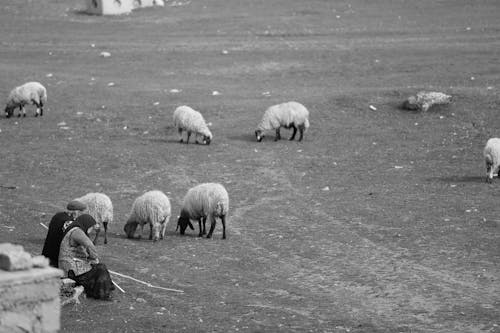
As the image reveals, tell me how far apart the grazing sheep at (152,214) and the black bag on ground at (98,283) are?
3375 millimetres

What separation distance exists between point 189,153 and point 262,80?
8978 millimetres

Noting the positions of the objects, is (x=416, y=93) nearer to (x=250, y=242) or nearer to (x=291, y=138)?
(x=291, y=138)

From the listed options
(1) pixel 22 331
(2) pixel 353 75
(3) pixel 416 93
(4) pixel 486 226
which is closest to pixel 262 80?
(2) pixel 353 75

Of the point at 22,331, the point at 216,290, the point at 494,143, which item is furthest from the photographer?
the point at 494,143

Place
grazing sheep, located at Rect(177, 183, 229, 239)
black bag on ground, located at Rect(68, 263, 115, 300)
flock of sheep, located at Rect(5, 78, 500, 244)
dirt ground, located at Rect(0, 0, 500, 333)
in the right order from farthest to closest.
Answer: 1. grazing sheep, located at Rect(177, 183, 229, 239)
2. flock of sheep, located at Rect(5, 78, 500, 244)
3. dirt ground, located at Rect(0, 0, 500, 333)
4. black bag on ground, located at Rect(68, 263, 115, 300)

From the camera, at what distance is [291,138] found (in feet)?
88.0

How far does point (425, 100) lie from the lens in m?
28.9

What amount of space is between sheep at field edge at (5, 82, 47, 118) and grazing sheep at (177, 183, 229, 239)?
1164 centimetres

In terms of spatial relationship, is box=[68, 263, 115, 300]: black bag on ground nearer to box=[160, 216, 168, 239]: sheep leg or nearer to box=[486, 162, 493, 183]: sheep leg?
box=[160, 216, 168, 239]: sheep leg

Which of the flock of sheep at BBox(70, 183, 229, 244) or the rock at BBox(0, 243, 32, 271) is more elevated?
the rock at BBox(0, 243, 32, 271)

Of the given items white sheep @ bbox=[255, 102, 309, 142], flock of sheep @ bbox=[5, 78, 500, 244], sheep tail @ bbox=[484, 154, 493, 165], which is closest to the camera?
flock of sheep @ bbox=[5, 78, 500, 244]

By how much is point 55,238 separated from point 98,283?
1.18 meters

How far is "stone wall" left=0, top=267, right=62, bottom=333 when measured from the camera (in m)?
9.11

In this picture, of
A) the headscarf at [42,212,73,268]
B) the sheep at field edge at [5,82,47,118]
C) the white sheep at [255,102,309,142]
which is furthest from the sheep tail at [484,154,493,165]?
the sheep at field edge at [5,82,47,118]
